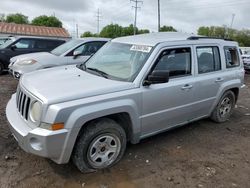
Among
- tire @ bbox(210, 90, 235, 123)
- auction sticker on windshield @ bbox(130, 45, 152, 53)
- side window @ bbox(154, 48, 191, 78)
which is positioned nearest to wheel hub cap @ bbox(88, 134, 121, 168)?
side window @ bbox(154, 48, 191, 78)

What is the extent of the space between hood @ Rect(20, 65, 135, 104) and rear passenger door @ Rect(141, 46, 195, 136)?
18.9 inches

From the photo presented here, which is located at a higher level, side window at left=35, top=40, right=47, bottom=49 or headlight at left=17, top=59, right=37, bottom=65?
side window at left=35, top=40, right=47, bottom=49

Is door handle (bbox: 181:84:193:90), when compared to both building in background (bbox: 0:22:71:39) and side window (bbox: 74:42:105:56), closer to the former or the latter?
side window (bbox: 74:42:105:56)

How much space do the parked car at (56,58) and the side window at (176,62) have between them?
477 cm

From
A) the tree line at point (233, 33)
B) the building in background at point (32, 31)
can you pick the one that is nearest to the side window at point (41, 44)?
the building in background at point (32, 31)

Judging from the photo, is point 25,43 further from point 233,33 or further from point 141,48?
point 233,33

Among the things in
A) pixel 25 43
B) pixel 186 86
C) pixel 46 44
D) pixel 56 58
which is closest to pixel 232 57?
pixel 186 86

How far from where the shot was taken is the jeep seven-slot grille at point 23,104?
11.1 feet

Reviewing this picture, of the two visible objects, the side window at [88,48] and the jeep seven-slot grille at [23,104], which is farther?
the side window at [88,48]

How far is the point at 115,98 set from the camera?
3518 mm

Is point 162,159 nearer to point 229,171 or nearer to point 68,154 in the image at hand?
point 229,171

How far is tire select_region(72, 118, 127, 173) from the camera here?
343 cm

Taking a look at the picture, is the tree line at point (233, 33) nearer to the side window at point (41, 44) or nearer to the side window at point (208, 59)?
the side window at point (41, 44)

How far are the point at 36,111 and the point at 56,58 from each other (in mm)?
5522
